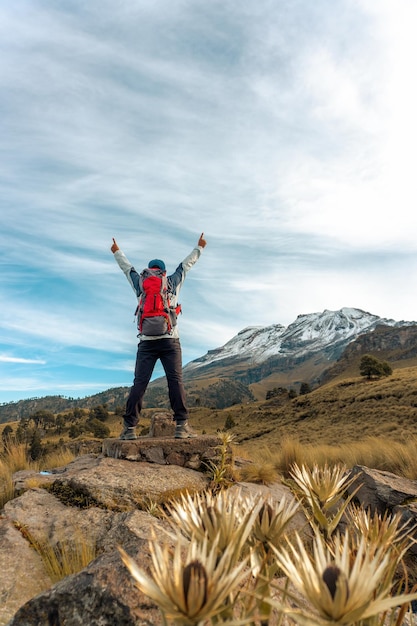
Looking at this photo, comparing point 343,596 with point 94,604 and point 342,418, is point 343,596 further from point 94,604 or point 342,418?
point 342,418

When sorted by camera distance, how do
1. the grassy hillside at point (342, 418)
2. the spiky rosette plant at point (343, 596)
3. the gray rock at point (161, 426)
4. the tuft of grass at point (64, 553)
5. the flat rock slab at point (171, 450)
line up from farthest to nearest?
the grassy hillside at point (342, 418)
the gray rock at point (161, 426)
the flat rock slab at point (171, 450)
the tuft of grass at point (64, 553)
the spiky rosette plant at point (343, 596)

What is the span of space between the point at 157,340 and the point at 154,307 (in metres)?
0.60

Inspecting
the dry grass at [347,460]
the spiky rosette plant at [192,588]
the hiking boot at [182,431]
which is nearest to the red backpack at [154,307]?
the hiking boot at [182,431]

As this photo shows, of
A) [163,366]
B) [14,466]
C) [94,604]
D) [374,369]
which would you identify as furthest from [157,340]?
[374,369]

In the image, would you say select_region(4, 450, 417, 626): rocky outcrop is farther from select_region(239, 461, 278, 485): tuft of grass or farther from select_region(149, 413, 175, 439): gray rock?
select_region(149, 413, 175, 439): gray rock

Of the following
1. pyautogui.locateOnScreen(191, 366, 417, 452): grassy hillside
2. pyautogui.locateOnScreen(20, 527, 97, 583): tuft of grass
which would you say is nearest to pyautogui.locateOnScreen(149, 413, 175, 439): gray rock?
pyautogui.locateOnScreen(20, 527, 97, 583): tuft of grass

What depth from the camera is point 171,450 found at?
258 inches

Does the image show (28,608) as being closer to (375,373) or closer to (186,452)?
(186,452)

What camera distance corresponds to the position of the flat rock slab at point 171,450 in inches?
253

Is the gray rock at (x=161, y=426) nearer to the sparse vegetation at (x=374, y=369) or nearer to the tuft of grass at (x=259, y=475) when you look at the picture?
the tuft of grass at (x=259, y=475)

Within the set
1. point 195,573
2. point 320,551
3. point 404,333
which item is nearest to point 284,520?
point 320,551

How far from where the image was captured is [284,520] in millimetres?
1131

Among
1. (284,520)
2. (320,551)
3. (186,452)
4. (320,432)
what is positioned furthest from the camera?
(320,432)

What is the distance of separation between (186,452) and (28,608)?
183 inches
